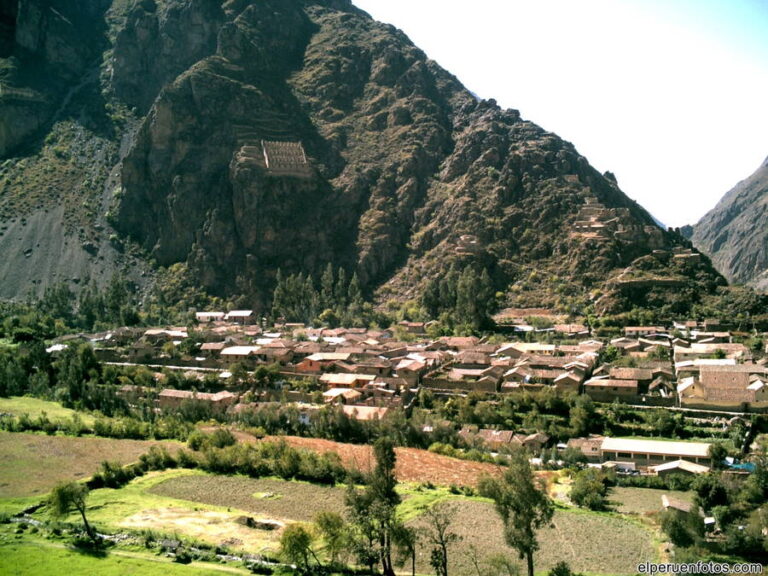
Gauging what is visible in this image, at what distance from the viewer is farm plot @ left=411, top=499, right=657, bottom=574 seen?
33.9 metres

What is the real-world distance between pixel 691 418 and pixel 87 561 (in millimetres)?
42476

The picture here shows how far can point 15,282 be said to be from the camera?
4705 inches

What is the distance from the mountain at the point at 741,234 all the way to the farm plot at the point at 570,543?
113390mm

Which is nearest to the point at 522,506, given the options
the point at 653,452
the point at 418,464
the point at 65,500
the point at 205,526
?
the point at 205,526

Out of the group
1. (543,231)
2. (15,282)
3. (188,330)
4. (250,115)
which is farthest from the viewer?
(250,115)

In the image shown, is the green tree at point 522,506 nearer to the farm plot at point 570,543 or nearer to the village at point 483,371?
the farm plot at point 570,543

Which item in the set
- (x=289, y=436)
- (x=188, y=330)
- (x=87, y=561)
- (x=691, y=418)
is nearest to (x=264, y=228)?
(x=188, y=330)

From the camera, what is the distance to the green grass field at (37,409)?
6109 cm

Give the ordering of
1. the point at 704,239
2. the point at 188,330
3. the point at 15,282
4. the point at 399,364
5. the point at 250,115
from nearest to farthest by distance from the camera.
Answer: the point at 399,364 → the point at 188,330 → the point at 15,282 → the point at 250,115 → the point at 704,239

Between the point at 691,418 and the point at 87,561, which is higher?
the point at 691,418

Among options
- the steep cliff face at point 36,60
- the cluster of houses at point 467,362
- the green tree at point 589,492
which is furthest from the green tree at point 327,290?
the steep cliff face at point 36,60

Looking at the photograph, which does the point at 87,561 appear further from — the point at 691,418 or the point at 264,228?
the point at 264,228

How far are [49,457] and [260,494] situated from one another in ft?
55.7

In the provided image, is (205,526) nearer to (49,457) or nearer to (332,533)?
(332,533)
